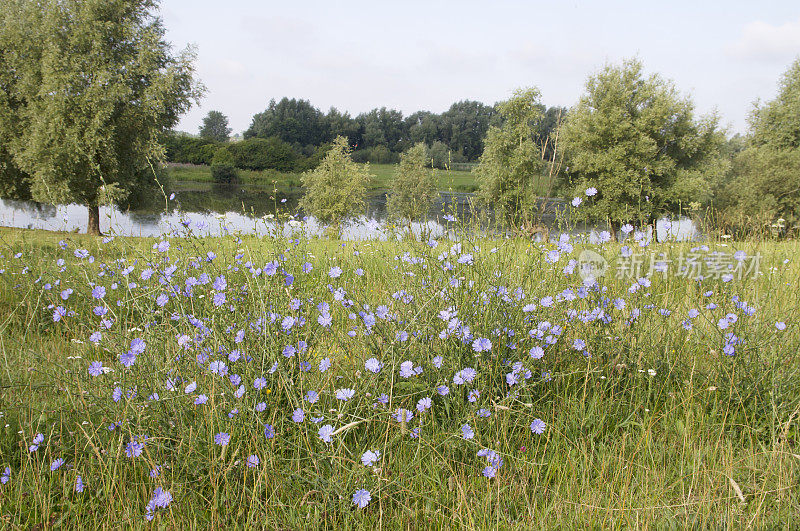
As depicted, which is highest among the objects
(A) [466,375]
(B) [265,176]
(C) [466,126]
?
(C) [466,126]

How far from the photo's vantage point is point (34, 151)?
16031 mm

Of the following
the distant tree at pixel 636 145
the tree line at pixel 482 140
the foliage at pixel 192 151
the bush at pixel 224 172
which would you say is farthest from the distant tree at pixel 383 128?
the distant tree at pixel 636 145

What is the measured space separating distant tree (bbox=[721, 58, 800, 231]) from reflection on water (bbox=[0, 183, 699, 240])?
3.66m

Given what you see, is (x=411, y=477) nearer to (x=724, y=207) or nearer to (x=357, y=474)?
(x=357, y=474)

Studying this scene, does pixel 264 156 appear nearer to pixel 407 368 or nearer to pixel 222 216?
pixel 222 216

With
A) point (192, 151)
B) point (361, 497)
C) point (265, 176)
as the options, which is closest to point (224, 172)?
point (265, 176)

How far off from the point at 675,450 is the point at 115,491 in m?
2.29

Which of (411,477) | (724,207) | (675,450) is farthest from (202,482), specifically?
(724,207)

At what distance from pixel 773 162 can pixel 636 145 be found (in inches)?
380

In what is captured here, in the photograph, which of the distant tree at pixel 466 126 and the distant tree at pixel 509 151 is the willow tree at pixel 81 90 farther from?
the distant tree at pixel 466 126

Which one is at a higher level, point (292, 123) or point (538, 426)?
point (292, 123)

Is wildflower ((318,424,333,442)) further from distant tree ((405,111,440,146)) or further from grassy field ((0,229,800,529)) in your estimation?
distant tree ((405,111,440,146))

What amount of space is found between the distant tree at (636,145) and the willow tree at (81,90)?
20.6 meters

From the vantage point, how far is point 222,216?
4.41 meters
